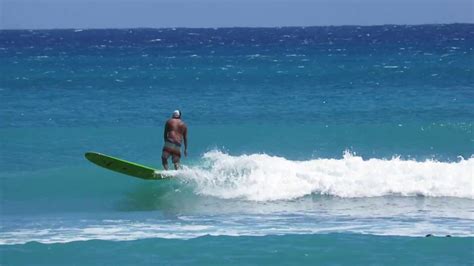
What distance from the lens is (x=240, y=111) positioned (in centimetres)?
2931

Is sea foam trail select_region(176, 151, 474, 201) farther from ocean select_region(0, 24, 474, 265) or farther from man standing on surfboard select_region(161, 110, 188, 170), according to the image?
man standing on surfboard select_region(161, 110, 188, 170)

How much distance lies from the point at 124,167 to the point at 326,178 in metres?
3.74

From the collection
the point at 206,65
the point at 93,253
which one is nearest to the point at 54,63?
the point at 206,65

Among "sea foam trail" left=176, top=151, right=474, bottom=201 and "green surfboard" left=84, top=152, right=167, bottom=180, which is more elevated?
"green surfboard" left=84, top=152, right=167, bottom=180

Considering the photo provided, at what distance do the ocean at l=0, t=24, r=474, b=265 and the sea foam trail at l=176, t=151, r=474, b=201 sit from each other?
0.12ft

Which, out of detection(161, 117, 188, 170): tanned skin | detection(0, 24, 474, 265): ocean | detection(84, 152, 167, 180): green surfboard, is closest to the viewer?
detection(0, 24, 474, 265): ocean

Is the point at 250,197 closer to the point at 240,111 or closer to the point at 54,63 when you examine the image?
the point at 240,111

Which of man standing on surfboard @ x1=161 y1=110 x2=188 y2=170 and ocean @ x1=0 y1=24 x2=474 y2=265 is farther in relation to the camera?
man standing on surfboard @ x1=161 y1=110 x2=188 y2=170

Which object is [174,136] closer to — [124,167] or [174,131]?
[174,131]

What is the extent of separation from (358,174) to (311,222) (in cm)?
346

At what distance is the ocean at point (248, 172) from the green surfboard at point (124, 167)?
360mm

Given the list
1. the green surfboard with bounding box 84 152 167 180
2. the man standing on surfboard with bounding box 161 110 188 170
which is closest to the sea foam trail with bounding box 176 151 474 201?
the man standing on surfboard with bounding box 161 110 188 170

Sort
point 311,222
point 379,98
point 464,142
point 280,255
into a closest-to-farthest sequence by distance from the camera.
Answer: point 280,255 < point 311,222 < point 464,142 < point 379,98

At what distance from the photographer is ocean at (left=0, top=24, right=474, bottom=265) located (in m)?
12.5
